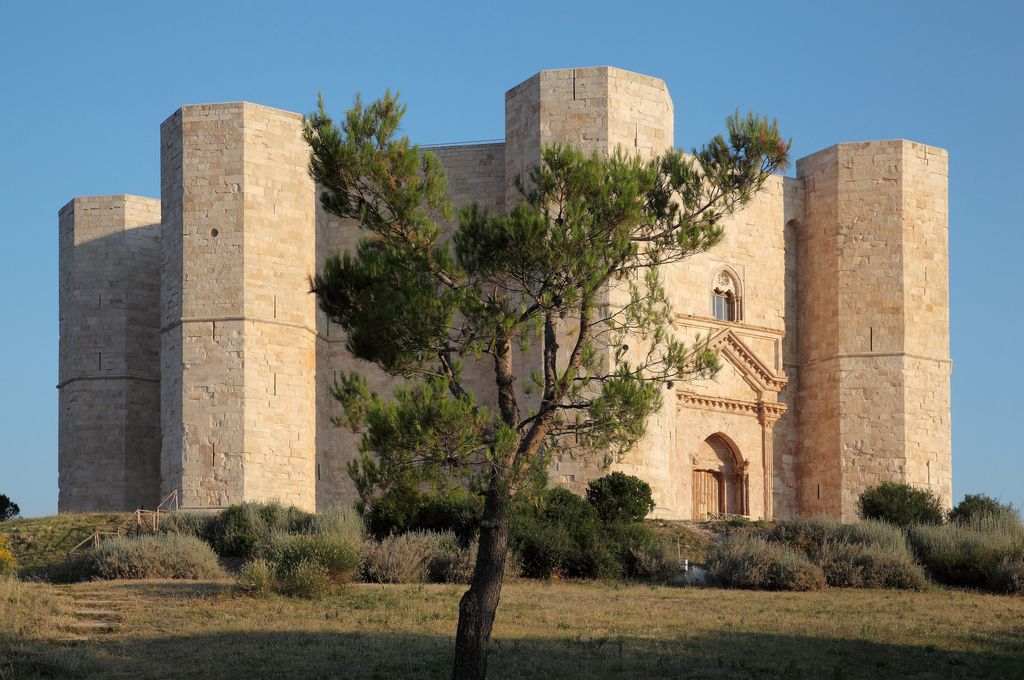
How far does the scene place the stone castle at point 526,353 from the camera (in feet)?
76.3

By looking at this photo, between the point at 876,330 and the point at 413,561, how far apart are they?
1186 cm

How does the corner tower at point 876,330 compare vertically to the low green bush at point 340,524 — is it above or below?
above

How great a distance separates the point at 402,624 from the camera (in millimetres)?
14125

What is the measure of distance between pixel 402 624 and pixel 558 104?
11597 millimetres

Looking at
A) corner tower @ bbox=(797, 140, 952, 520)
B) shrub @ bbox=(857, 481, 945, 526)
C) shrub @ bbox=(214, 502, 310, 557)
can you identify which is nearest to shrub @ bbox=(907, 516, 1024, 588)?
shrub @ bbox=(857, 481, 945, 526)

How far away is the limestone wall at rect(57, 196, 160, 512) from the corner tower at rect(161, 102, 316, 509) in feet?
10.5

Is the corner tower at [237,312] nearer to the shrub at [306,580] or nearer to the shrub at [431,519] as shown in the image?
the shrub at [431,519]

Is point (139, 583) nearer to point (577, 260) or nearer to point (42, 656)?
point (42, 656)

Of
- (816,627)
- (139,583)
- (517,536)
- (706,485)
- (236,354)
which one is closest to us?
(816,627)

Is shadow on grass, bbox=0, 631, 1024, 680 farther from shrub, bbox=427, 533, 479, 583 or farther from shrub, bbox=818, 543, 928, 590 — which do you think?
shrub, bbox=427, 533, 479, 583

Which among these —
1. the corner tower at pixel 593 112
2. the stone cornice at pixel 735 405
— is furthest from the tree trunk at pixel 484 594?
the stone cornice at pixel 735 405

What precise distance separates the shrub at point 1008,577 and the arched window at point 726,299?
30.9ft

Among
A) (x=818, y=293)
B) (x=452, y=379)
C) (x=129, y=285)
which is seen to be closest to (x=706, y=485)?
(x=818, y=293)

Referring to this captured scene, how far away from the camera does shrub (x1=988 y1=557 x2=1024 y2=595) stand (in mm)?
16922
